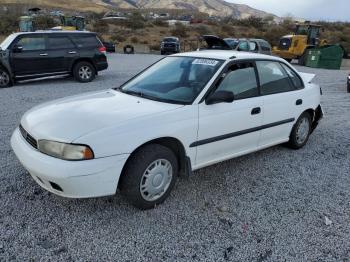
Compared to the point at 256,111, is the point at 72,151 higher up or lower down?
lower down

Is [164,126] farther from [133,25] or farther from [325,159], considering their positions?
[133,25]

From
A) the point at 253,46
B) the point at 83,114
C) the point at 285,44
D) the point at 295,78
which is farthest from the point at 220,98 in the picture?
the point at 285,44

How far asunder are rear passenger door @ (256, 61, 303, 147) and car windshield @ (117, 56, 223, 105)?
84 cm

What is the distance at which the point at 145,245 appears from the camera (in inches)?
115

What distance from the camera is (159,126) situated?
3.29 metres

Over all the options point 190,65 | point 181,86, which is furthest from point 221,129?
point 190,65

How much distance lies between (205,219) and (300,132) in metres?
2.62

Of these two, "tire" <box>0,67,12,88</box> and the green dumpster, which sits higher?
the green dumpster

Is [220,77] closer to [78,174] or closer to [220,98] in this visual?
[220,98]

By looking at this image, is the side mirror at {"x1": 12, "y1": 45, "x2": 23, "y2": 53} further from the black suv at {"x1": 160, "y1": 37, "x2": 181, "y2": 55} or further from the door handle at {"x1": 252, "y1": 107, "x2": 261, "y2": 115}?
the black suv at {"x1": 160, "y1": 37, "x2": 181, "y2": 55}

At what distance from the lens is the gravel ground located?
9.35 ft

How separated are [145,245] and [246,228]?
3.19 ft

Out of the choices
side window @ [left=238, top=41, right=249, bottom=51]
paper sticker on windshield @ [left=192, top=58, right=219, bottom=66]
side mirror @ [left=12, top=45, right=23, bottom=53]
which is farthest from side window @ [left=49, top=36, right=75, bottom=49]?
side window @ [left=238, top=41, right=249, bottom=51]

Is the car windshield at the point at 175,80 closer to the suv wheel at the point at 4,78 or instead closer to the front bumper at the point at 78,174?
the front bumper at the point at 78,174
